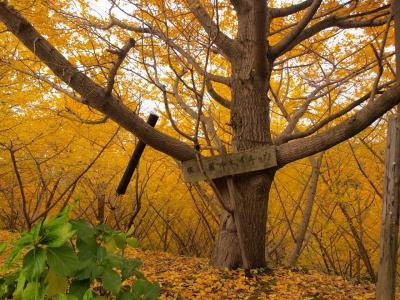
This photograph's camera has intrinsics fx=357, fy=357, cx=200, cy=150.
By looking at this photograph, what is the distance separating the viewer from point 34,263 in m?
0.99

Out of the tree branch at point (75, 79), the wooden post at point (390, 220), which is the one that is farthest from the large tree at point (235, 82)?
the wooden post at point (390, 220)

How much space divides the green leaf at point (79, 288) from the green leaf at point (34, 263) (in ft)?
0.63

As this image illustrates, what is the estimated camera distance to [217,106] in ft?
23.2

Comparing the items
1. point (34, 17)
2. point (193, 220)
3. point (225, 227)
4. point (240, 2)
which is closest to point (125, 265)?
point (225, 227)

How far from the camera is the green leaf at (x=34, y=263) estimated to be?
98 centimetres

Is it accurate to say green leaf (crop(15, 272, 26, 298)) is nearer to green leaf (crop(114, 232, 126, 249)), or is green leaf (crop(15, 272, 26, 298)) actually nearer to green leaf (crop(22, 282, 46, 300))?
green leaf (crop(22, 282, 46, 300))

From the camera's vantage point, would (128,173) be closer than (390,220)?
No

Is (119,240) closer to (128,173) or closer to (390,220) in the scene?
(128,173)

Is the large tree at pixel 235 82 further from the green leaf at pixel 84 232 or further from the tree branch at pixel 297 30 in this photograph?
the green leaf at pixel 84 232

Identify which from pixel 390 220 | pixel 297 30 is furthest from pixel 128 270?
pixel 297 30

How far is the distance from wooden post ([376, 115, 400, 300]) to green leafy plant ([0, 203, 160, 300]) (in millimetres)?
1808

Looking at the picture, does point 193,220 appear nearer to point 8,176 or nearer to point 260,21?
point 8,176

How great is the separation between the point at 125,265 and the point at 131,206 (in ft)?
23.2

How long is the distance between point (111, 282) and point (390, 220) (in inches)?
78.6
